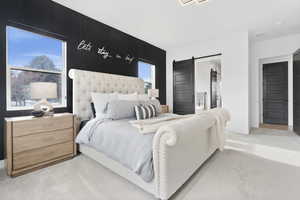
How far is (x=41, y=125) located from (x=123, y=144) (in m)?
1.37

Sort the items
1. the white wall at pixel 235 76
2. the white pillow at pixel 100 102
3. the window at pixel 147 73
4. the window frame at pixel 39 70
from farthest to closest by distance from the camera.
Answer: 1. the window at pixel 147 73
2. the white wall at pixel 235 76
3. the white pillow at pixel 100 102
4. the window frame at pixel 39 70

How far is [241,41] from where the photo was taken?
3959mm

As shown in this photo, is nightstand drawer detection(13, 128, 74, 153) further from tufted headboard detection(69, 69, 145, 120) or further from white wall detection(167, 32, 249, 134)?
white wall detection(167, 32, 249, 134)

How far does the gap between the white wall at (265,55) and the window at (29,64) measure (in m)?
5.52

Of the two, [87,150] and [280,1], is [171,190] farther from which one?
[280,1]

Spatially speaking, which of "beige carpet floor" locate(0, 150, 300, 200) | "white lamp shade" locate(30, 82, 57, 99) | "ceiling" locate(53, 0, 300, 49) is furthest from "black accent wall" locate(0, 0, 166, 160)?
"beige carpet floor" locate(0, 150, 300, 200)

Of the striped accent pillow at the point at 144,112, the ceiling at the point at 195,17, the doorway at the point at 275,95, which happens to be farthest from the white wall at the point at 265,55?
the striped accent pillow at the point at 144,112

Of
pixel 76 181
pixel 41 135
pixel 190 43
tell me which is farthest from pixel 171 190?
pixel 190 43

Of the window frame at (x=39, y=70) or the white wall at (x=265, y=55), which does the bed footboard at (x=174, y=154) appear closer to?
the window frame at (x=39, y=70)

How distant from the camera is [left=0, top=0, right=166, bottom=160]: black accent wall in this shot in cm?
220

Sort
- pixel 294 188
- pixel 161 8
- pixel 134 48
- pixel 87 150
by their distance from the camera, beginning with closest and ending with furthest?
pixel 294 188, pixel 87 150, pixel 161 8, pixel 134 48

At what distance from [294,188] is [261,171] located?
0.39 meters

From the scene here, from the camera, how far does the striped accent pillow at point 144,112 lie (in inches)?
102

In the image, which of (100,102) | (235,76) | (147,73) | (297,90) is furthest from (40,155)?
(297,90)
